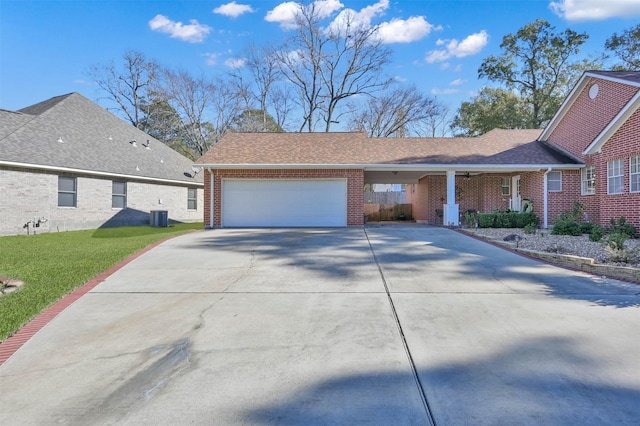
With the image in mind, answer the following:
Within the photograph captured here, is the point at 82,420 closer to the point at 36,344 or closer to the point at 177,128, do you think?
the point at 36,344

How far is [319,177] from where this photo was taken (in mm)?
15875

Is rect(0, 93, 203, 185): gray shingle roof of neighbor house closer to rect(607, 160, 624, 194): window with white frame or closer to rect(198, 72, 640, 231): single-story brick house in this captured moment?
rect(198, 72, 640, 231): single-story brick house

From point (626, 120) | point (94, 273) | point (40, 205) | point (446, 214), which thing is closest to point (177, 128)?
point (40, 205)

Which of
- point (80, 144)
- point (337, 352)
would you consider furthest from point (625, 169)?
point (80, 144)

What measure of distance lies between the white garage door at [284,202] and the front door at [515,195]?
873cm

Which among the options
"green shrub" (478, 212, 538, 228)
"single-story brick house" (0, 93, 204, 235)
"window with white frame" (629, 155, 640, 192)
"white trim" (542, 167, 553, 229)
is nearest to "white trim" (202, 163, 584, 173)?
"white trim" (542, 167, 553, 229)

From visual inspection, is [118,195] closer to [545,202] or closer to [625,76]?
[545,202]

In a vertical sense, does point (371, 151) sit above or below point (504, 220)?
above

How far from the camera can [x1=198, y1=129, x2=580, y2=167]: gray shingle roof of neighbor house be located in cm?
1578

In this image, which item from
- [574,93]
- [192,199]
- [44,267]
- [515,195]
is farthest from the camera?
[192,199]

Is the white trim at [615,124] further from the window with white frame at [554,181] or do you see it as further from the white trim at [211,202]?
the white trim at [211,202]

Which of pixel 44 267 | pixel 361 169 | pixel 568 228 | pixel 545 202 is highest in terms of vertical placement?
pixel 361 169

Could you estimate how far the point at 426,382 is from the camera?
10.2 feet

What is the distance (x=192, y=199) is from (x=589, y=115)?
21223mm
